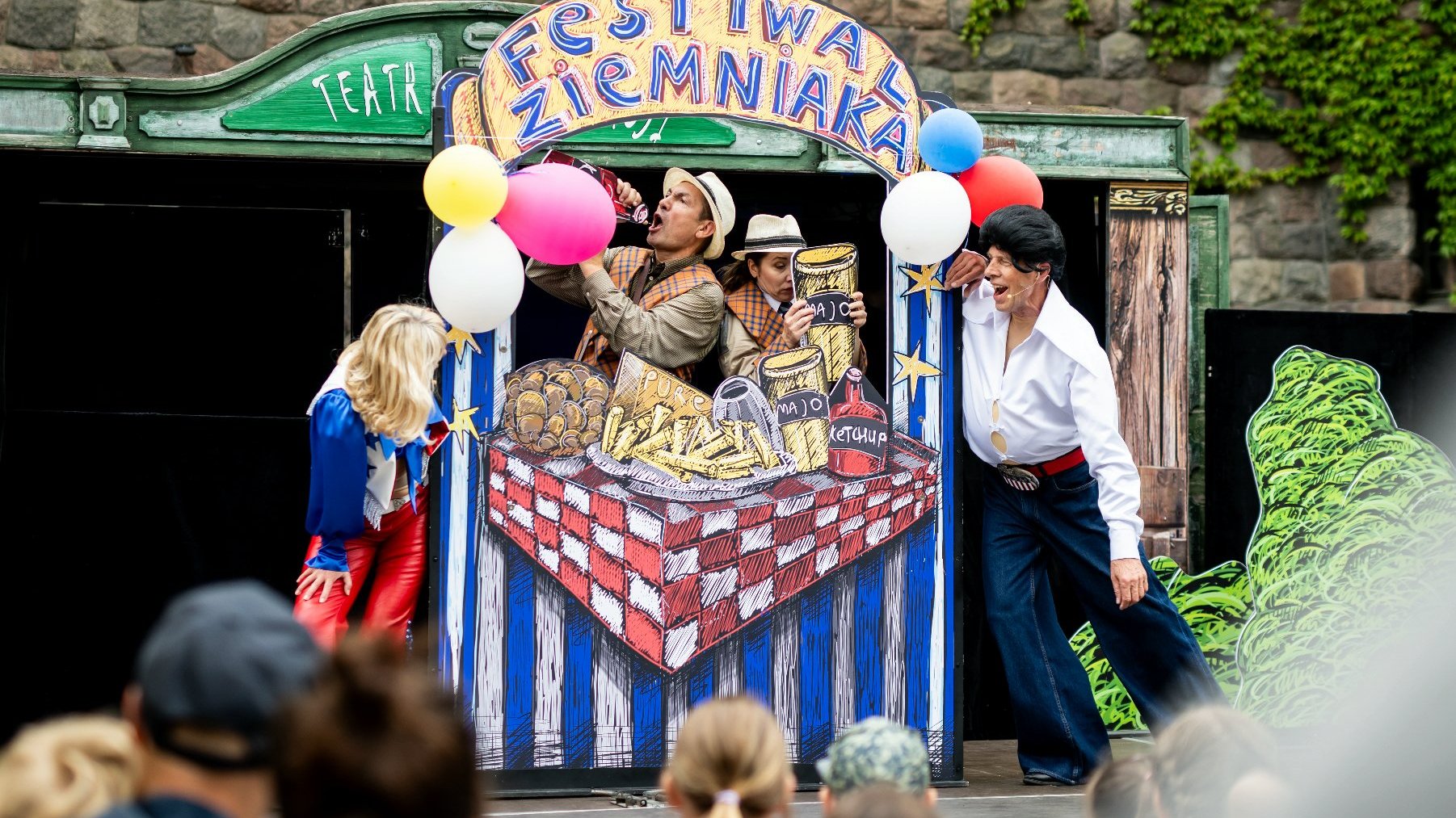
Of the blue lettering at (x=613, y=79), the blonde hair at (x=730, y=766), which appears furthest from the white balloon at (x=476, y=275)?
the blonde hair at (x=730, y=766)

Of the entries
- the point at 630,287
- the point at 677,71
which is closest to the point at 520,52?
the point at 677,71

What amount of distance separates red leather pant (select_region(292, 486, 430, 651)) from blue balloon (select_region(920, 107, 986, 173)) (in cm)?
198

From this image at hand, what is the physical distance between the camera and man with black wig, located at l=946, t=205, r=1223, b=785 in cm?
507

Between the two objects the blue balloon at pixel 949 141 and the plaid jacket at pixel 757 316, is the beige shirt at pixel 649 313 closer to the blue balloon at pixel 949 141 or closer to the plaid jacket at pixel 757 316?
the plaid jacket at pixel 757 316

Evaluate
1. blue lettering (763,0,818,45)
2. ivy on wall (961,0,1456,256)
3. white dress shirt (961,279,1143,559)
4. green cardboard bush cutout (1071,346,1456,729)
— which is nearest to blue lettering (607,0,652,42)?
blue lettering (763,0,818,45)

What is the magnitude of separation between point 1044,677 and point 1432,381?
2.77 meters

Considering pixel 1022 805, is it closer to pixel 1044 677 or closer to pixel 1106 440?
pixel 1044 677

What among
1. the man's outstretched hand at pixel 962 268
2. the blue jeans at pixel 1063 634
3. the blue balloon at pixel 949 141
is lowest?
the blue jeans at pixel 1063 634

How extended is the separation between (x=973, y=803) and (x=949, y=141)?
2114mm

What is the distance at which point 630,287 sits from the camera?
5371mm

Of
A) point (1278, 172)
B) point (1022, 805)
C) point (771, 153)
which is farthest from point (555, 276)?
point (1278, 172)

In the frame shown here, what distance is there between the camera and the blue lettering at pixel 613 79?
4844 millimetres

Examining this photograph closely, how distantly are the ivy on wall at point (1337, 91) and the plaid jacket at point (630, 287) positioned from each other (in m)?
4.24

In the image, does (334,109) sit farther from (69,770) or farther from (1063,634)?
(69,770)
